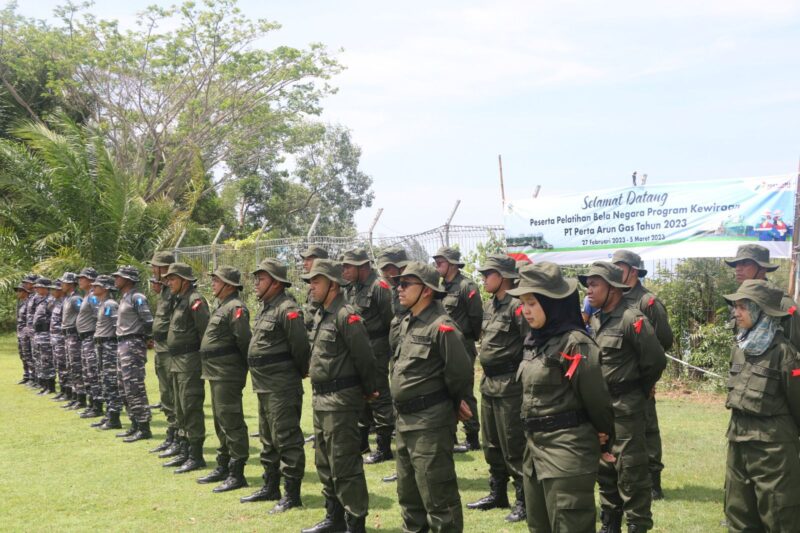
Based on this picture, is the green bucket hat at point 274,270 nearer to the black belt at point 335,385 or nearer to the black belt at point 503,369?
the black belt at point 335,385

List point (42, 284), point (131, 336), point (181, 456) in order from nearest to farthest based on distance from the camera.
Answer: point (181, 456)
point (131, 336)
point (42, 284)

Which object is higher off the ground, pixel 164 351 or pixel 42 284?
pixel 42 284

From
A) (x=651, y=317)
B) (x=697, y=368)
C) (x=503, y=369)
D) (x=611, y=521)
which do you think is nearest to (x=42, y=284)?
(x=503, y=369)

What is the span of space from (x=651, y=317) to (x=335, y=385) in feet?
9.39

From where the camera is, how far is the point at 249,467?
849 cm

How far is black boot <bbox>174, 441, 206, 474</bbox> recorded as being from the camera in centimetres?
830

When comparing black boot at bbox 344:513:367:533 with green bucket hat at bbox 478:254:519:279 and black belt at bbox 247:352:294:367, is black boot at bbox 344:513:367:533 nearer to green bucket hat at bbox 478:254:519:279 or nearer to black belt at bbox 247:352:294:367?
black belt at bbox 247:352:294:367

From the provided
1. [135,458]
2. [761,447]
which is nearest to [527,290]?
[761,447]

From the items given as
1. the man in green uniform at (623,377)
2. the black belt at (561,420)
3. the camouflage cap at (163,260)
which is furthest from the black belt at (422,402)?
the camouflage cap at (163,260)

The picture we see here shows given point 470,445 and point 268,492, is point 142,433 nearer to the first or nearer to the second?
point 268,492

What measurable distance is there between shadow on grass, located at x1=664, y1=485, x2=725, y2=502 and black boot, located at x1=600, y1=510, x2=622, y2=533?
1136 millimetres

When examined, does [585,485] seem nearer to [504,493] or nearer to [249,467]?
[504,493]

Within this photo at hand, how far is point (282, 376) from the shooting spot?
6.72m

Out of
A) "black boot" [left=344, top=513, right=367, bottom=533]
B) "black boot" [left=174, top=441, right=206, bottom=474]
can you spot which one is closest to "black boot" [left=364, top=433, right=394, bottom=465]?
"black boot" [left=174, top=441, right=206, bottom=474]
